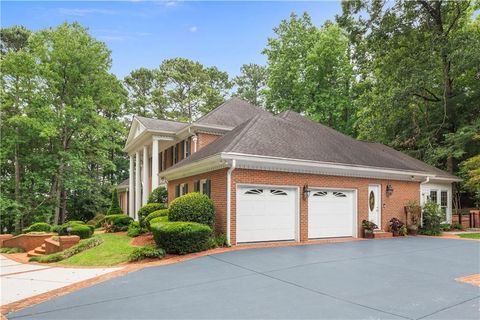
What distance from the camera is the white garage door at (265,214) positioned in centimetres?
1122

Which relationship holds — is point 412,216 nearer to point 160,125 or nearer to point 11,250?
point 160,125

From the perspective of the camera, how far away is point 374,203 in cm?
1456

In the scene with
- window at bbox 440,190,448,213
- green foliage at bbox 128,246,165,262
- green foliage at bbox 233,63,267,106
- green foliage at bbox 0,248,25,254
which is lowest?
green foliage at bbox 0,248,25,254

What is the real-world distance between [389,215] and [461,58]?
11.4 metres

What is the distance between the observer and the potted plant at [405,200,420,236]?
15238 mm

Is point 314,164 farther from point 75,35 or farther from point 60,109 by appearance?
point 75,35

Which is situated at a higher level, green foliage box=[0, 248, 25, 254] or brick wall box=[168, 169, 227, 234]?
brick wall box=[168, 169, 227, 234]

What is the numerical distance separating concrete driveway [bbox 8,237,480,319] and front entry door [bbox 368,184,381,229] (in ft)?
16.8

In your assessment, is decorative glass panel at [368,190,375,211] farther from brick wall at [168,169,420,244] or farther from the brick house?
brick wall at [168,169,420,244]

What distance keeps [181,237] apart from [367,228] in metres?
8.00

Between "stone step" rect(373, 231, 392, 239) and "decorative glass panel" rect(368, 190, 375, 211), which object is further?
"decorative glass panel" rect(368, 190, 375, 211)

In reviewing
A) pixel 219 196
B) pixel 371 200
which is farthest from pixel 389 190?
pixel 219 196

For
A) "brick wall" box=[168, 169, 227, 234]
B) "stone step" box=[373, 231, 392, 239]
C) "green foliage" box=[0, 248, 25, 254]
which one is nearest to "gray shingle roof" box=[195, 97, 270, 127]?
"brick wall" box=[168, 169, 227, 234]

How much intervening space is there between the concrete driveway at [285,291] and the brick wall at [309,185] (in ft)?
7.94
